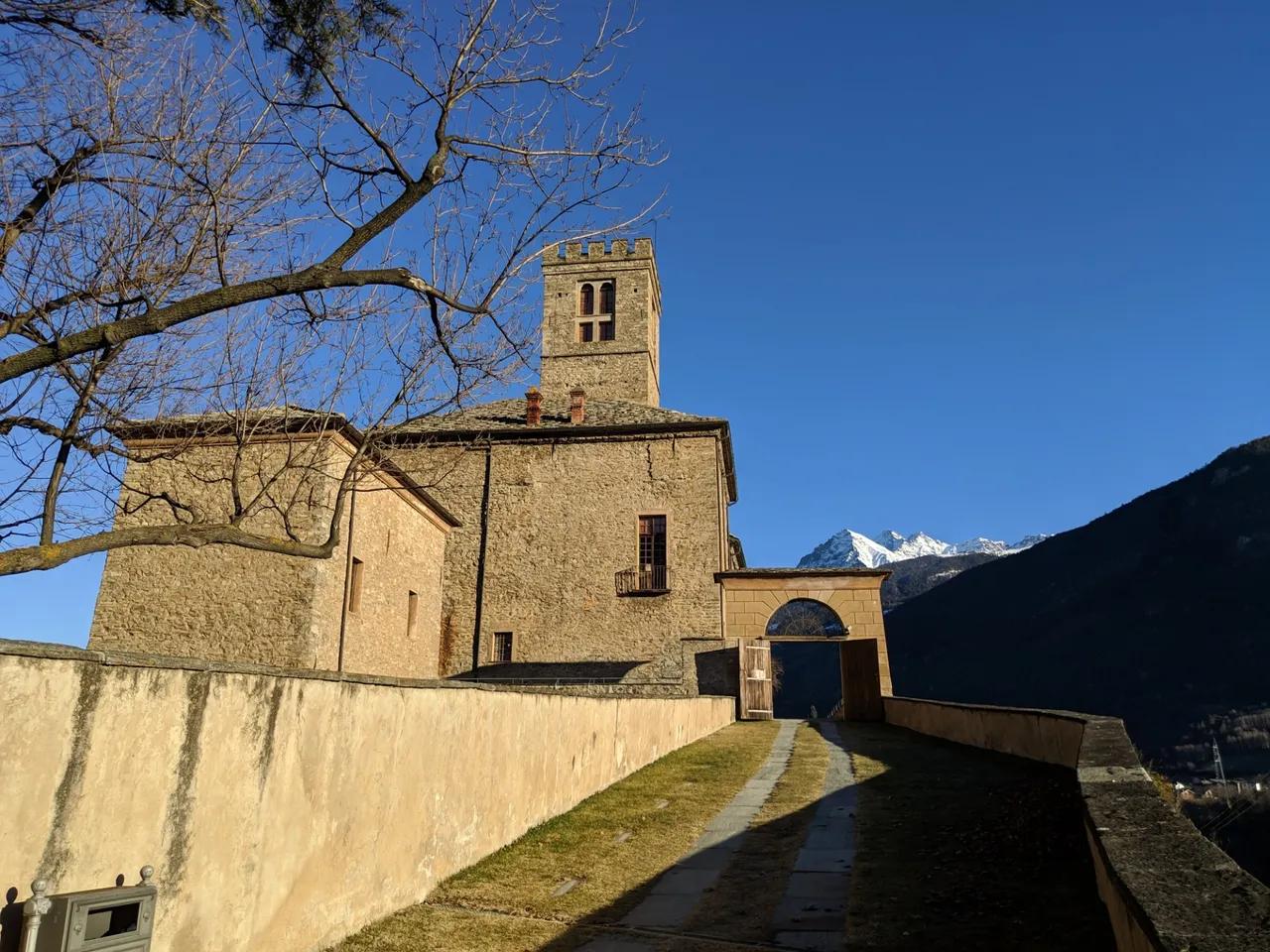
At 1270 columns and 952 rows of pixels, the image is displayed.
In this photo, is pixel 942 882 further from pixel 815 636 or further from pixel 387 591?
pixel 815 636

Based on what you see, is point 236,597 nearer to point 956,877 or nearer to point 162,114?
point 162,114

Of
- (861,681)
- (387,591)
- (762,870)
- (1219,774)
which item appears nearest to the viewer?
(762,870)

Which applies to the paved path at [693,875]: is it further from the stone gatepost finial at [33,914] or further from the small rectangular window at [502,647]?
the small rectangular window at [502,647]

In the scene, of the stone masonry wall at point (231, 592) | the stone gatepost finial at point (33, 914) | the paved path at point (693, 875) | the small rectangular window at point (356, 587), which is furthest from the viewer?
the small rectangular window at point (356, 587)

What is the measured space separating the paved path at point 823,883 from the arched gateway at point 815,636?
13.6 m

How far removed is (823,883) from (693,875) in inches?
40.8

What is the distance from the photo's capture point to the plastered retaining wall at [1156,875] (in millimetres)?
2271

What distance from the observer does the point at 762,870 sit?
627 cm

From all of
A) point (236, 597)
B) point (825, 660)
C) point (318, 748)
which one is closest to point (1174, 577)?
point (825, 660)

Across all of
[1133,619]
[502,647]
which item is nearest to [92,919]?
[502,647]

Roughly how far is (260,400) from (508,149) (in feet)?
11.2

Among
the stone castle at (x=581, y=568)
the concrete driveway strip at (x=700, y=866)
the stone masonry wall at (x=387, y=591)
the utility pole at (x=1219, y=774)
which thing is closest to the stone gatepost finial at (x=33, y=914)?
the concrete driveway strip at (x=700, y=866)

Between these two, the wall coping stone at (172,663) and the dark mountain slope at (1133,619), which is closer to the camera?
the wall coping stone at (172,663)

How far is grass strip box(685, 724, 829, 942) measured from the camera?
501 centimetres
